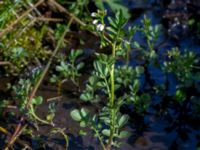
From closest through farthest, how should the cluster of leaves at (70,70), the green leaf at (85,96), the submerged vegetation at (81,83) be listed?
the submerged vegetation at (81,83), the green leaf at (85,96), the cluster of leaves at (70,70)

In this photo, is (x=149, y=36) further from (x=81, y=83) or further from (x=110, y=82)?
(x=110, y=82)

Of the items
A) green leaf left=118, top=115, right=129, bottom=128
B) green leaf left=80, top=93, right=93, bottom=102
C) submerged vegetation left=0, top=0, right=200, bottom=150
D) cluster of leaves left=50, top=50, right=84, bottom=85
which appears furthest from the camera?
cluster of leaves left=50, top=50, right=84, bottom=85

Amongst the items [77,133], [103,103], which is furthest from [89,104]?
[77,133]

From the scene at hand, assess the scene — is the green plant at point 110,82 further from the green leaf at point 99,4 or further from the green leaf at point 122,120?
the green leaf at point 99,4

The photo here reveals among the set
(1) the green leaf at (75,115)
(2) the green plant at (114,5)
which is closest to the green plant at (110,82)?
(1) the green leaf at (75,115)

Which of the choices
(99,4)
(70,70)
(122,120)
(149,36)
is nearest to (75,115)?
(122,120)

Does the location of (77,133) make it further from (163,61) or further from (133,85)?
(163,61)

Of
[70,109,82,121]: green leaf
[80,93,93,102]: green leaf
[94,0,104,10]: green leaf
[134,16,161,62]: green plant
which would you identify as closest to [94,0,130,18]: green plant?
[94,0,104,10]: green leaf

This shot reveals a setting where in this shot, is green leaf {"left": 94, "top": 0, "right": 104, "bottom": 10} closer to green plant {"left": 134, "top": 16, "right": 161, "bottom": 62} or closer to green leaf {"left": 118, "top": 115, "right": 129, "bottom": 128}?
green plant {"left": 134, "top": 16, "right": 161, "bottom": 62}

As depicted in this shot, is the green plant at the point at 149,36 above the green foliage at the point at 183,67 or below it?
above
